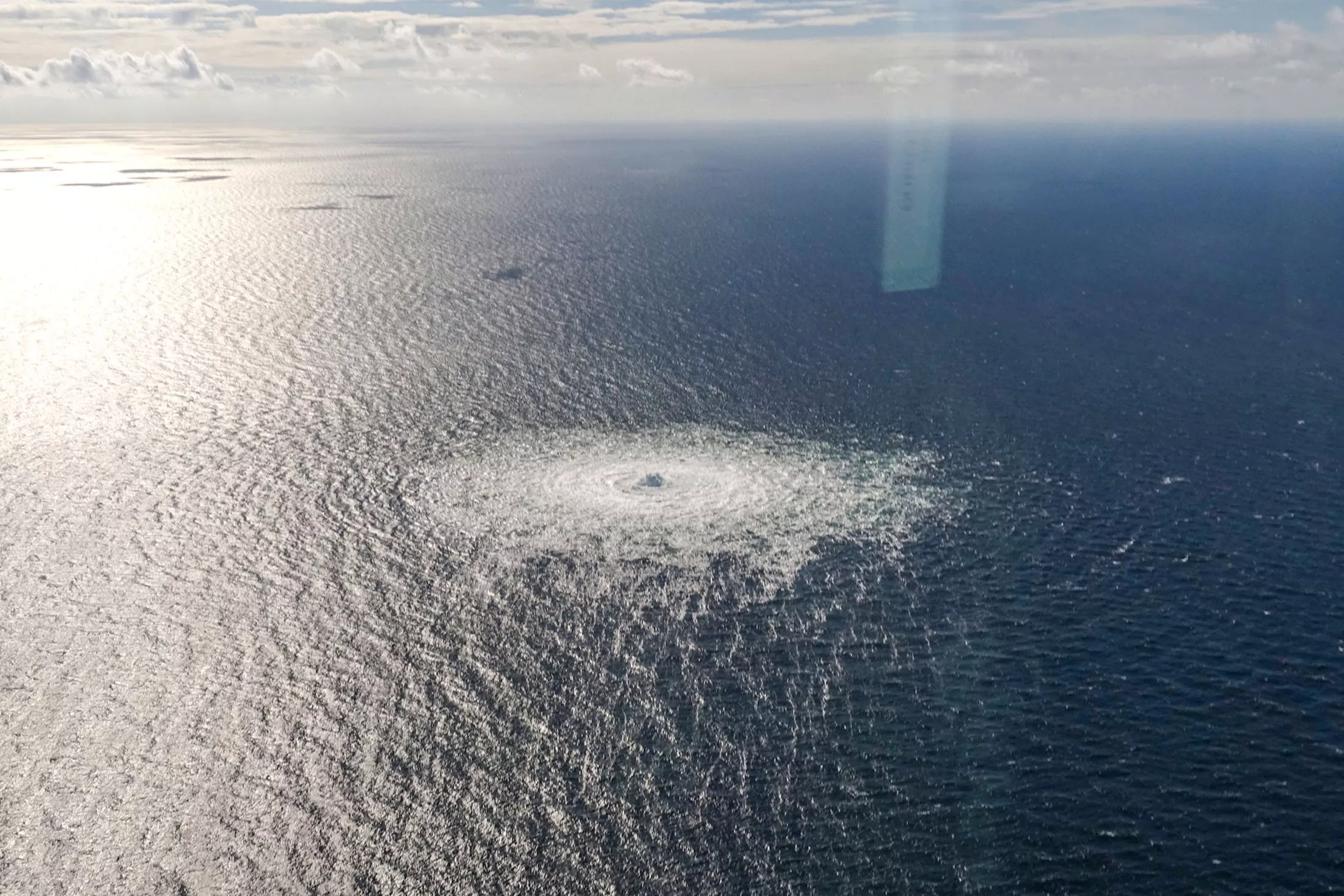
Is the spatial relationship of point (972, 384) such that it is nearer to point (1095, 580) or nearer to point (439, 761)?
point (1095, 580)

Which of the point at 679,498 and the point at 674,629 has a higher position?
the point at 679,498

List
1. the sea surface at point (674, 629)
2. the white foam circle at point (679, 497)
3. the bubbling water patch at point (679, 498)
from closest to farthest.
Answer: the sea surface at point (674, 629), the bubbling water patch at point (679, 498), the white foam circle at point (679, 497)

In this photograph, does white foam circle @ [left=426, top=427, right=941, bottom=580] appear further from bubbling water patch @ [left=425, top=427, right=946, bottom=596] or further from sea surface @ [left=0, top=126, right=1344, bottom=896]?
sea surface @ [left=0, top=126, right=1344, bottom=896]

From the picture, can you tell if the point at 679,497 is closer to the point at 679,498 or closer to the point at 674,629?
the point at 679,498

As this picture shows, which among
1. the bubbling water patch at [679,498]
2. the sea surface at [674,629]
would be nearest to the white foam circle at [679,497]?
the bubbling water patch at [679,498]

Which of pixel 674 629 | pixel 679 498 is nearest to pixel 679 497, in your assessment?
pixel 679 498

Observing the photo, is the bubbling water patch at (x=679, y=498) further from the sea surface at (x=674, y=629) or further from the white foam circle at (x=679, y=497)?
the sea surface at (x=674, y=629)

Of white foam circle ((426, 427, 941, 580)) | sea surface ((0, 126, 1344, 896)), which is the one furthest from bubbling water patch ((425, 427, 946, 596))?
sea surface ((0, 126, 1344, 896))

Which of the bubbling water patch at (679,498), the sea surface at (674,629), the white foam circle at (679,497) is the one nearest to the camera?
the sea surface at (674,629)
